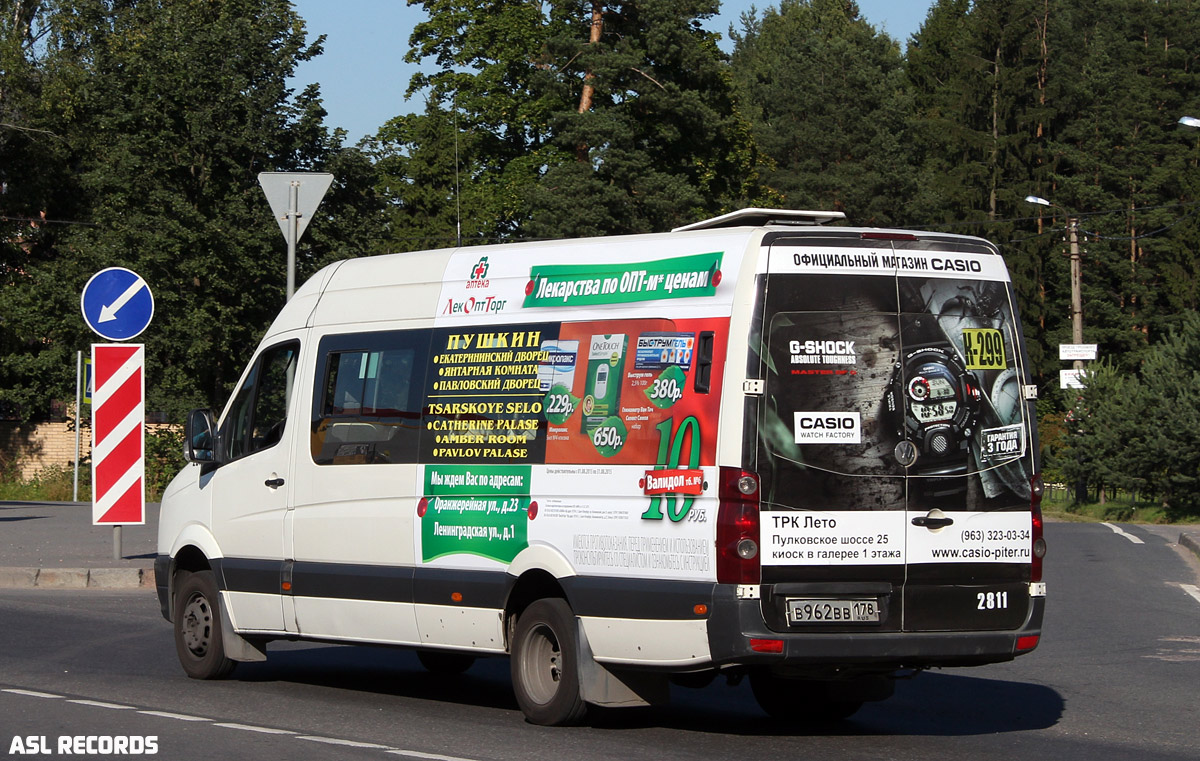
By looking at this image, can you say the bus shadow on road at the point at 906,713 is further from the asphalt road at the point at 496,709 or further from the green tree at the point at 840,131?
the green tree at the point at 840,131

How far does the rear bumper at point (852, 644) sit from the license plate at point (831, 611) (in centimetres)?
6

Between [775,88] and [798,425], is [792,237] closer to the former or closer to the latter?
[798,425]

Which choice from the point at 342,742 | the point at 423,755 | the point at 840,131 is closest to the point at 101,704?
the point at 342,742

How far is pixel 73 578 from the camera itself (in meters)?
16.1

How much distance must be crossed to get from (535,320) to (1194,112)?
233 feet

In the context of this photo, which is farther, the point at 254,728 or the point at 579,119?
the point at 579,119

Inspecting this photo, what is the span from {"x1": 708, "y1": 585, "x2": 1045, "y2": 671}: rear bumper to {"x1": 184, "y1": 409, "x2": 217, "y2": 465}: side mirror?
181 inches

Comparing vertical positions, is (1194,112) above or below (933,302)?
above

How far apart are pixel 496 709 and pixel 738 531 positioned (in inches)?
101

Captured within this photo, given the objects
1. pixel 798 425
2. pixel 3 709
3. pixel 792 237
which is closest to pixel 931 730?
pixel 798 425

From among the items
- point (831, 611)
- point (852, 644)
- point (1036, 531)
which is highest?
point (1036, 531)

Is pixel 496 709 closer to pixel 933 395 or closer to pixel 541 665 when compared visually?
pixel 541 665

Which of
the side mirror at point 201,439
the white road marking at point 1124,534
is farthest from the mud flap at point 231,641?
the white road marking at point 1124,534

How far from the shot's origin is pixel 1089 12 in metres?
Answer: 81.4
